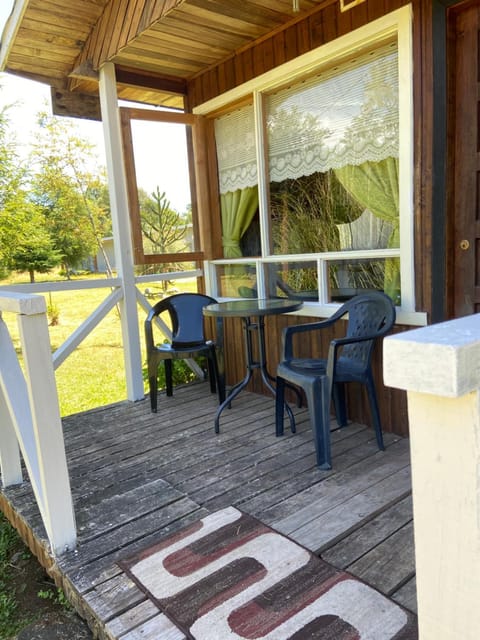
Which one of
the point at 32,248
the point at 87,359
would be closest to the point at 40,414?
the point at 87,359

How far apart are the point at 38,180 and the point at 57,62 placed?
17.3ft

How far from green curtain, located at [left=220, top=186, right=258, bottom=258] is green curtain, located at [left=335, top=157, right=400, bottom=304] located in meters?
0.95

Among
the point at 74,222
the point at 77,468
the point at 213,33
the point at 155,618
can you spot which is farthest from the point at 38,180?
the point at 155,618

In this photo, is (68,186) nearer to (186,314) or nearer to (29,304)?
(186,314)

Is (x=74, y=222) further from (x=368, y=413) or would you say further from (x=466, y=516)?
(x=466, y=516)

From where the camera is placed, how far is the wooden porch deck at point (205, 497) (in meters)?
1.48

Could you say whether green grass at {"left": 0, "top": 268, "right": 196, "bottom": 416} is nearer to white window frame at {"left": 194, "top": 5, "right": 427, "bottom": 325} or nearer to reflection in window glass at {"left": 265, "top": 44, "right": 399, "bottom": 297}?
reflection in window glass at {"left": 265, "top": 44, "right": 399, "bottom": 297}

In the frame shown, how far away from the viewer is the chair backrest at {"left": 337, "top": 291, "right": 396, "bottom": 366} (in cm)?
241

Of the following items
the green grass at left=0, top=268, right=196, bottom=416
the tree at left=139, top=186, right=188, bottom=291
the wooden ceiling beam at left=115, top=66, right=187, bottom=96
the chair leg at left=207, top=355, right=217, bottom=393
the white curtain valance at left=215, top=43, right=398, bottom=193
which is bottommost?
the green grass at left=0, top=268, right=196, bottom=416

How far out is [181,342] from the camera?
339 cm

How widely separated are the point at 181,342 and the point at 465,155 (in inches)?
87.0

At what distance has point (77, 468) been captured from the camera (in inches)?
94.5

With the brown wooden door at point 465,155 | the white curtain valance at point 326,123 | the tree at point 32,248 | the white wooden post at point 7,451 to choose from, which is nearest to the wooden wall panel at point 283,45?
the white curtain valance at point 326,123

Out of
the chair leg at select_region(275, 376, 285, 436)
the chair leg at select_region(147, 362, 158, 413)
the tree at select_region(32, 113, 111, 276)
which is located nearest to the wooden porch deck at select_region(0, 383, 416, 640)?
the chair leg at select_region(275, 376, 285, 436)
